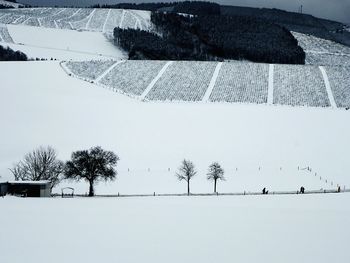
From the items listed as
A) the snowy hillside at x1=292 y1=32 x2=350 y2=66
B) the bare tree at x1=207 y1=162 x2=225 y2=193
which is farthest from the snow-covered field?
the snowy hillside at x1=292 y1=32 x2=350 y2=66

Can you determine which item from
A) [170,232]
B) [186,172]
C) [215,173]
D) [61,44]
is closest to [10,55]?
[61,44]

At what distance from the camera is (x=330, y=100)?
2810 inches

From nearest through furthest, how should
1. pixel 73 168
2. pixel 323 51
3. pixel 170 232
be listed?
pixel 170 232 → pixel 73 168 → pixel 323 51

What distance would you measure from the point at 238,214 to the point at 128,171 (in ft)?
60.2

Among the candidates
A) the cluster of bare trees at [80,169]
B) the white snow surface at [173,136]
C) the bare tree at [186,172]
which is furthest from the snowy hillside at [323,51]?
the cluster of bare trees at [80,169]

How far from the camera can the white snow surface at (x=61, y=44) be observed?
111 m

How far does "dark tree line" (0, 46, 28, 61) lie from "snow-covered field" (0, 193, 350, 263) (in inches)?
2944

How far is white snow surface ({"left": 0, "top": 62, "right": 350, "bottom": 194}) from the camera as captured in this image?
3922cm

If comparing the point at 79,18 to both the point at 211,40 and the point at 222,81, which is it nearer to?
the point at 211,40

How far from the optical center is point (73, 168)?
115 feet

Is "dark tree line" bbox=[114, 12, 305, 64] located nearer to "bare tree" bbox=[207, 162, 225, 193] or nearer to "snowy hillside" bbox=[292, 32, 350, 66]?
"snowy hillside" bbox=[292, 32, 350, 66]

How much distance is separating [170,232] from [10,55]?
3429 inches

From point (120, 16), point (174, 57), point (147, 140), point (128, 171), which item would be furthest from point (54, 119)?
point (120, 16)

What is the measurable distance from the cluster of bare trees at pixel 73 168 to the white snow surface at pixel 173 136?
1357 millimetres
